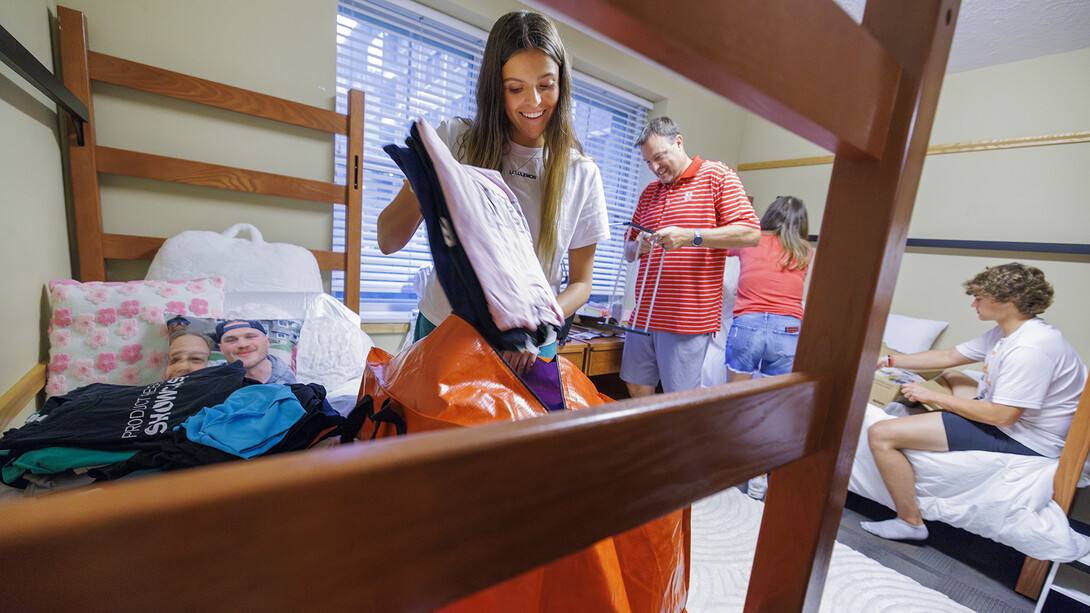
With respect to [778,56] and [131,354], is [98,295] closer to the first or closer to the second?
[131,354]

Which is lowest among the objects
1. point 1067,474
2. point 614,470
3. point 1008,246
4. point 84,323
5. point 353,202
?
point 1067,474

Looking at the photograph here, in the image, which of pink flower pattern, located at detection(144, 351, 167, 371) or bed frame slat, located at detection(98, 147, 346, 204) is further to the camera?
bed frame slat, located at detection(98, 147, 346, 204)

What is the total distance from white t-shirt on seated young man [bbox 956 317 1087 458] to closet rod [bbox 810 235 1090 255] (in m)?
1.04

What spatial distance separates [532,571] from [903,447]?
6.27ft

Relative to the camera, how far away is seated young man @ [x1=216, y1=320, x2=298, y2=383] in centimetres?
124

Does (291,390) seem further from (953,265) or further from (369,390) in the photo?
(953,265)

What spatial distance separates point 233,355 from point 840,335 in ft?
4.76

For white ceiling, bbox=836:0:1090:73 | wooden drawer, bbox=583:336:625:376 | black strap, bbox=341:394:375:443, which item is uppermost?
white ceiling, bbox=836:0:1090:73

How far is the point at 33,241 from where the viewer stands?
1213 millimetres

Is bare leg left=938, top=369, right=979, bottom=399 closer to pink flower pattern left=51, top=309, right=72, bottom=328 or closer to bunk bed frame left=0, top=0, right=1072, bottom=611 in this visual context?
bunk bed frame left=0, top=0, right=1072, bottom=611

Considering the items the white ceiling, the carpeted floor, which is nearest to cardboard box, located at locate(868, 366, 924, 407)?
the carpeted floor

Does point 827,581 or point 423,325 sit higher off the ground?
point 423,325

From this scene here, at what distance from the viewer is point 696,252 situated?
1882 millimetres

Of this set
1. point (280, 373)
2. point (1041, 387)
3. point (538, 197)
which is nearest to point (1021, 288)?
point (1041, 387)
